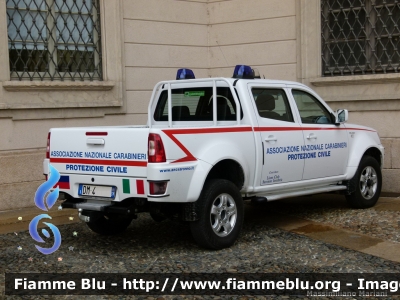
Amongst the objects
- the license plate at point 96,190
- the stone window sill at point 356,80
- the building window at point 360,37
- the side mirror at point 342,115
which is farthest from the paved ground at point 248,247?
the building window at point 360,37

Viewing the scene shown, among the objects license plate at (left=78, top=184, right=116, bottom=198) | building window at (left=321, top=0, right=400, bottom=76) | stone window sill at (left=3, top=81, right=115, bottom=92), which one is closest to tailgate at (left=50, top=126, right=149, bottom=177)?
license plate at (left=78, top=184, right=116, bottom=198)

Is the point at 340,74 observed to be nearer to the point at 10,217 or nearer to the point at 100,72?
the point at 100,72

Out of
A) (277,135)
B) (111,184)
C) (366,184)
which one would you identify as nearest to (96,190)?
→ (111,184)

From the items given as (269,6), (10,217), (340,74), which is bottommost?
(10,217)

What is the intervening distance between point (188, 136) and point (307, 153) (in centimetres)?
195

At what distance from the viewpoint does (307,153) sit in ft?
24.0

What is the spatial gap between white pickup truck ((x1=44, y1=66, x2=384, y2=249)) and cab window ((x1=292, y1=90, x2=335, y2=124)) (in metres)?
0.01

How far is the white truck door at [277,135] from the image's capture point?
678 centimetres

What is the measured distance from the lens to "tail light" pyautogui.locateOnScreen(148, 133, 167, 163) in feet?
18.8

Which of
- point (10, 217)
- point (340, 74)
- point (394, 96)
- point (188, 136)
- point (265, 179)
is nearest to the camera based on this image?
point (188, 136)

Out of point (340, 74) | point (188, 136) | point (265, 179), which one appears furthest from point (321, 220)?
point (340, 74)

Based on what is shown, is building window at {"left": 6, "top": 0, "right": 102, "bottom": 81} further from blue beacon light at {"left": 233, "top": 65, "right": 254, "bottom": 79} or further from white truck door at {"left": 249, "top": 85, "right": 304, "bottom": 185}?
white truck door at {"left": 249, "top": 85, "right": 304, "bottom": 185}

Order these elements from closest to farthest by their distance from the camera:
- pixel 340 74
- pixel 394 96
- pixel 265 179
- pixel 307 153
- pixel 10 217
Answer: pixel 265 179, pixel 307 153, pixel 10 217, pixel 394 96, pixel 340 74

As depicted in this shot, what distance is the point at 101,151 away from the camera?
606cm
